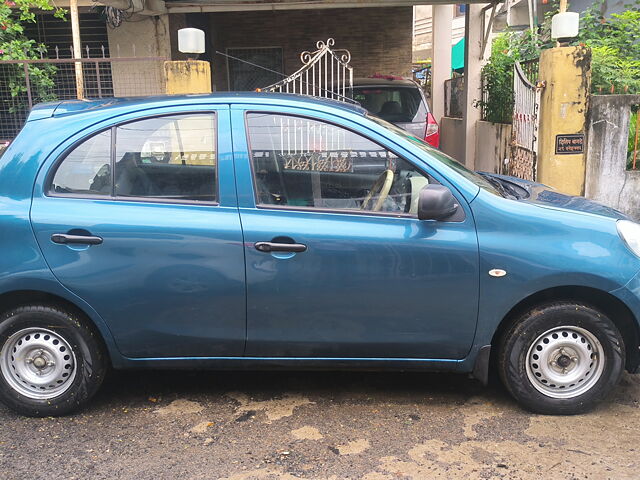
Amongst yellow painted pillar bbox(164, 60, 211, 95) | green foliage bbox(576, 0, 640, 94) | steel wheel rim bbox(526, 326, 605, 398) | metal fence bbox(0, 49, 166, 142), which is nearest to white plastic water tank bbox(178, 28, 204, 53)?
yellow painted pillar bbox(164, 60, 211, 95)

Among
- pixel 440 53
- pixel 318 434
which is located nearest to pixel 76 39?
pixel 318 434

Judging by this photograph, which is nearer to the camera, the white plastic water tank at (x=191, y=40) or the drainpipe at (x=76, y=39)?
the white plastic water tank at (x=191, y=40)

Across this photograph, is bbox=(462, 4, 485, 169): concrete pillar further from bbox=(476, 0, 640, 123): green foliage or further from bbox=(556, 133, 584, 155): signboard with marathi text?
bbox=(556, 133, 584, 155): signboard with marathi text

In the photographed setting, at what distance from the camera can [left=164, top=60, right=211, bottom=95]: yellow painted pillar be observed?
727cm

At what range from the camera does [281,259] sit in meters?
3.51

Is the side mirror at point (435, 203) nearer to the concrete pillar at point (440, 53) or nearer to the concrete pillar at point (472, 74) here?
the concrete pillar at point (472, 74)

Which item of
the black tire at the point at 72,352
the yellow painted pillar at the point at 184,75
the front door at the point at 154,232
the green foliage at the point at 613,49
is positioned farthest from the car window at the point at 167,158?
the green foliage at the point at 613,49

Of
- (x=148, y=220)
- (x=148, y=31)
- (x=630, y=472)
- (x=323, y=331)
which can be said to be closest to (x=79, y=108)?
(x=148, y=220)

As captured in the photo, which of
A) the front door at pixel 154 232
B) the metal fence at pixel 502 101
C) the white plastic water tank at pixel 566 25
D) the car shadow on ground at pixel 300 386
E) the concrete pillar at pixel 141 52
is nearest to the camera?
the front door at pixel 154 232

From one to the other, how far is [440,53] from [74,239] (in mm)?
12281

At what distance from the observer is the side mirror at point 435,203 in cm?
341

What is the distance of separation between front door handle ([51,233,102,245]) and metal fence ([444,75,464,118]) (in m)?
9.63

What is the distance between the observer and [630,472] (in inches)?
125

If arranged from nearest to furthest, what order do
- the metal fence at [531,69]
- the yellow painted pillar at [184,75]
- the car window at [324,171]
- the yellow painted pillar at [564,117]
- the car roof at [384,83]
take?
the car window at [324,171] → the yellow painted pillar at [564,117] → the yellow painted pillar at [184,75] → the metal fence at [531,69] → the car roof at [384,83]
